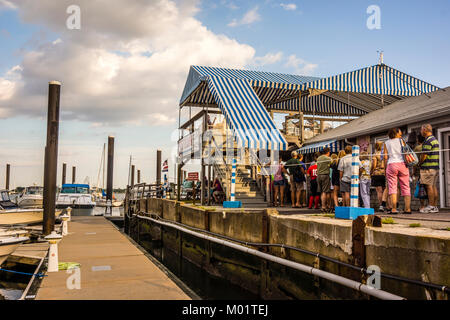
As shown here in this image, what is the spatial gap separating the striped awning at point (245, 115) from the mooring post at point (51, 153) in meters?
5.57

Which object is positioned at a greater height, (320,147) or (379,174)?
(320,147)

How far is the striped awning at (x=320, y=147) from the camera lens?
46.6ft

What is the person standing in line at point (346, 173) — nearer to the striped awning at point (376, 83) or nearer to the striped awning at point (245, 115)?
the striped awning at point (245, 115)

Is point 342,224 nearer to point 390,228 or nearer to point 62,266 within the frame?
point 390,228

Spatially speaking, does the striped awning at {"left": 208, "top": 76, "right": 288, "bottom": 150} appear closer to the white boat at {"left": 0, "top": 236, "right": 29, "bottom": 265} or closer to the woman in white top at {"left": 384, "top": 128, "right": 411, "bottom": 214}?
the woman in white top at {"left": 384, "top": 128, "right": 411, "bottom": 214}

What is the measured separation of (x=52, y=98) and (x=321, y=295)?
11.2 meters

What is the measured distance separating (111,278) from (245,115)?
8223 millimetres

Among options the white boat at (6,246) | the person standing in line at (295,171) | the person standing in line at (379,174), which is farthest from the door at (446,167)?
the white boat at (6,246)

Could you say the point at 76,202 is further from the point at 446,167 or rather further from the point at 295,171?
the point at 446,167

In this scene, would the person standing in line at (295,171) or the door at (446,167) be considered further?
the person standing in line at (295,171)

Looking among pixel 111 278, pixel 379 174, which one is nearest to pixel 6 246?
pixel 111 278

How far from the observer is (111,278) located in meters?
7.23
